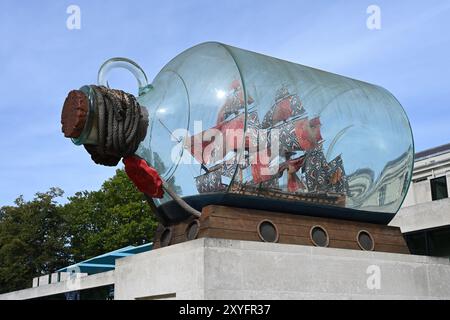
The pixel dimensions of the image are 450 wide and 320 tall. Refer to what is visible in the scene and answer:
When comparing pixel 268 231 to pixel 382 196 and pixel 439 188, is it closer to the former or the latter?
pixel 382 196

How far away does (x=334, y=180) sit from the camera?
967cm

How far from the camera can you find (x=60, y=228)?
177 feet

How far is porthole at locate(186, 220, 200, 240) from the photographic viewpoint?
8766 millimetres

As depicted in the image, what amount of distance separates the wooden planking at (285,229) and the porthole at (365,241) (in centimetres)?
6

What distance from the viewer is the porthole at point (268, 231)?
8.83 meters

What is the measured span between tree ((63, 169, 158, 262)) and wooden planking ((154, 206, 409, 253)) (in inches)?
1456

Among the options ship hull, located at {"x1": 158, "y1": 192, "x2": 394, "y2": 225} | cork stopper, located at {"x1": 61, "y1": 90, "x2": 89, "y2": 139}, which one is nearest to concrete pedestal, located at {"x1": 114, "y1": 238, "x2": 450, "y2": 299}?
ship hull, located at {"x1": 158, "y1": 192, "x2": 394, "y2": 225}

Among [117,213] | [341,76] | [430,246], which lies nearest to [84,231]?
[117,213]

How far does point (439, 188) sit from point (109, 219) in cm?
3161

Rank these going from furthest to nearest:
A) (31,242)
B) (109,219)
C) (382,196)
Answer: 1. (31,242)
2. (109,219)
3. (382,196)

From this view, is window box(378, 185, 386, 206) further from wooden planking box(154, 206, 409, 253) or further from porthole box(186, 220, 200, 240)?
porthole box(186, 220, 200, 240)

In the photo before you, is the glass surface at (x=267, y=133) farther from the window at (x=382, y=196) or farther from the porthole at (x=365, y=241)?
the porthole at (x=365, y=241)

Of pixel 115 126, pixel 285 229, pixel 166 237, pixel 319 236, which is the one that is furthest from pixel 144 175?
pixel 319 236
